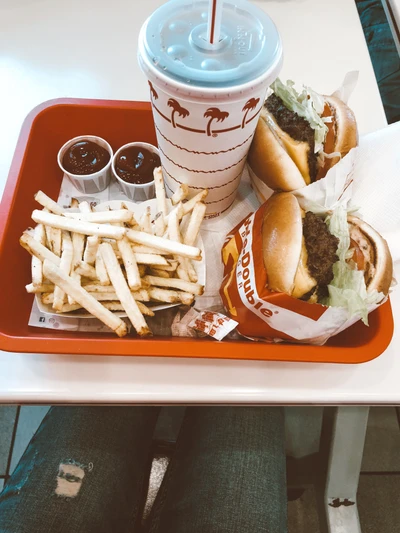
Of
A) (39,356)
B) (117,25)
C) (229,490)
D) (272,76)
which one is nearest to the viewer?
(272,76)

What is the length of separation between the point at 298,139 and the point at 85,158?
635 millimetres

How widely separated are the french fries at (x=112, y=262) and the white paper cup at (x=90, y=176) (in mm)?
188

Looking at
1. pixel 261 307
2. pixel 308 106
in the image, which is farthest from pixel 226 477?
pixel 308 106

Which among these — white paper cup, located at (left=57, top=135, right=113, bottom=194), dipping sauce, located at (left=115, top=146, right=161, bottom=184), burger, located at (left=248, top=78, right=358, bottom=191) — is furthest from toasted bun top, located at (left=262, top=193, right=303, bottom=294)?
white paper cup, located at (left=57, top=135, right=113, bottom=194)

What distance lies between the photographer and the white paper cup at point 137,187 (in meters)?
1.27

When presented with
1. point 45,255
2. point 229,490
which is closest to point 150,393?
point 45,255

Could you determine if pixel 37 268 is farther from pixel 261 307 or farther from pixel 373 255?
pixel 373 255

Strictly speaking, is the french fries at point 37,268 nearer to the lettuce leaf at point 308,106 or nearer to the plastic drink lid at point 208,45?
the plastic drink lid at point 208,45

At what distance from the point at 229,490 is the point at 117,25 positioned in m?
1.68

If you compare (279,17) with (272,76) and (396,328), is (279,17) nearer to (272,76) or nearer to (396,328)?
(272,76)

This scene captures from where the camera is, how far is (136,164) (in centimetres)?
130

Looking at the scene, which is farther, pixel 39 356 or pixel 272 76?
pixel 39 356

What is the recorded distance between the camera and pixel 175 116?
0.96 m

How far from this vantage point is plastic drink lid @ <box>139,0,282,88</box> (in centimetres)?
88
